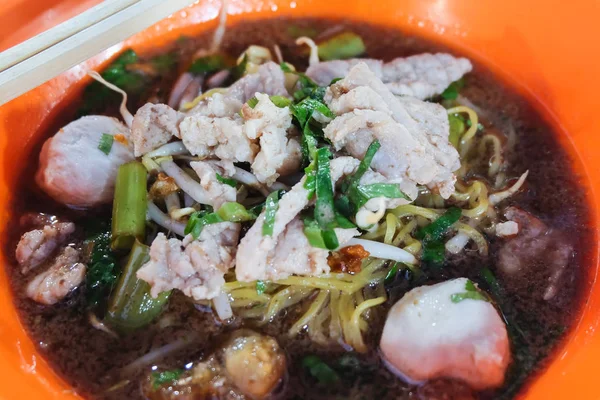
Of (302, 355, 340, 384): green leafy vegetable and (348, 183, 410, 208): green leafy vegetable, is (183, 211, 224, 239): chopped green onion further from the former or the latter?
(302, 355, 340, 384): green leafy vegetable

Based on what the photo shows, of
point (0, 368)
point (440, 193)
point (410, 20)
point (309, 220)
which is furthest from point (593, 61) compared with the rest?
point (0, 368)

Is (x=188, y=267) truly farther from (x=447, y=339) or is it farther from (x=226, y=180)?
(x=447, y=339)

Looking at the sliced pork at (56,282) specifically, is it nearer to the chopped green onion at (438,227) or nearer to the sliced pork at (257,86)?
the sliced pork at (257,86)

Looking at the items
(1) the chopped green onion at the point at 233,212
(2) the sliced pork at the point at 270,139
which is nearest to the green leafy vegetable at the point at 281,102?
(2) the sliced pork at the point at 270,139

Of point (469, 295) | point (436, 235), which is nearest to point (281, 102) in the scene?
point (436, 235)

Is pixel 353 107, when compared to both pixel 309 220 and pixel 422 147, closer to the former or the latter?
pixel 422 147

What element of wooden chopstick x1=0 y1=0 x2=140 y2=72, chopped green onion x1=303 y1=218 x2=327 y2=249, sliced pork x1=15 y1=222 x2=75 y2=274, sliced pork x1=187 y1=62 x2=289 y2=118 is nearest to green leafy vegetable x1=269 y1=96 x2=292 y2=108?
sliced pork x1=187 y1=62 x2=289 y2=118
